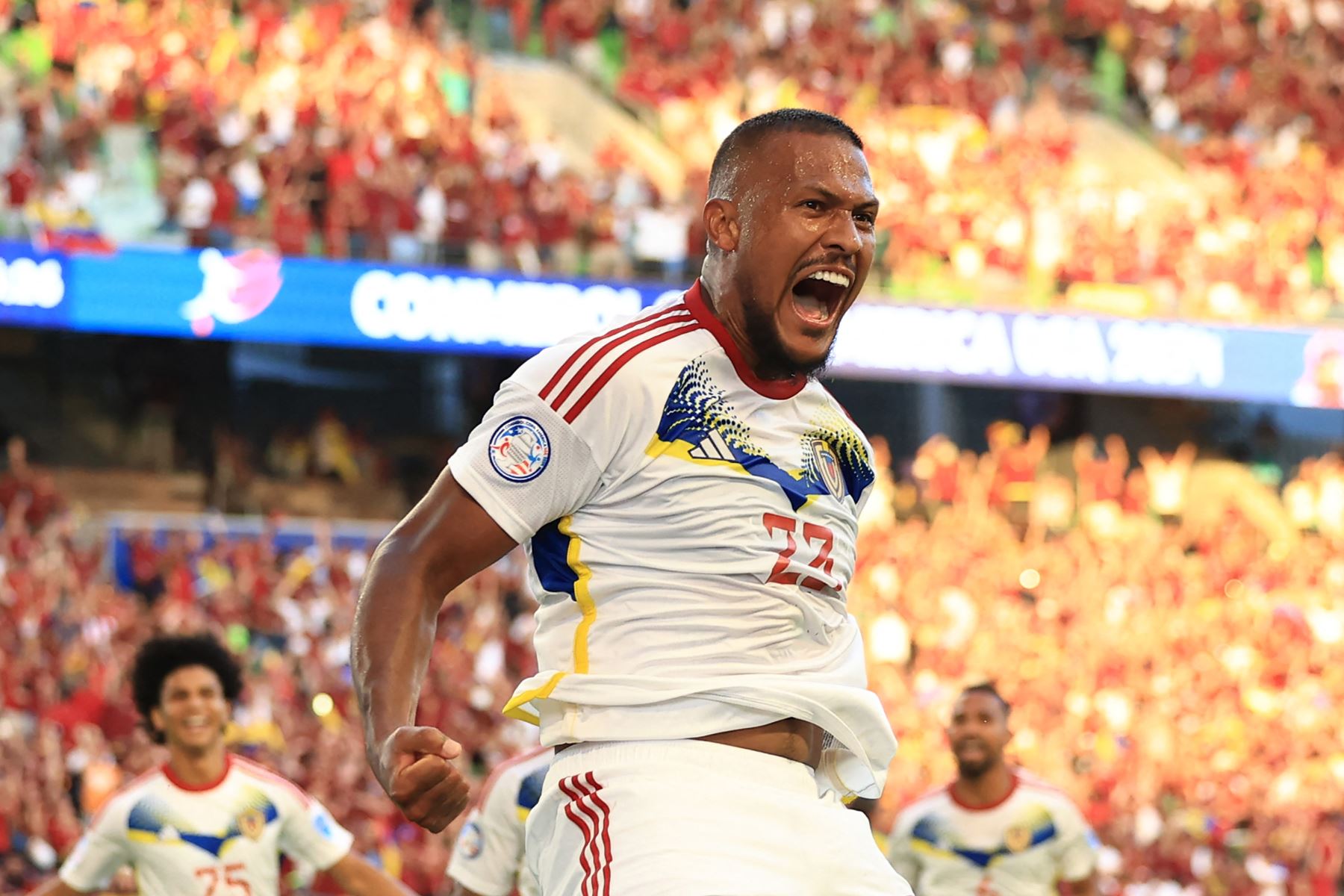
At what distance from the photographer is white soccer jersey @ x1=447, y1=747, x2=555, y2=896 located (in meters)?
6.58

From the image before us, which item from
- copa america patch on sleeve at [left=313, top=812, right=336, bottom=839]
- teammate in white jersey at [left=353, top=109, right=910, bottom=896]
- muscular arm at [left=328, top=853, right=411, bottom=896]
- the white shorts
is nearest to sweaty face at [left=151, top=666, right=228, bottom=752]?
copa america patch on sleeve at [left=313, top=812, right=336, bottom=839]

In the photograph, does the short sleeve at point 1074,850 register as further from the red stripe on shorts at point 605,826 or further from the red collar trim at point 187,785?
the red stripe on shorts at point 605,826

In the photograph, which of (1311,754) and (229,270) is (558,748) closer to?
(229,270)

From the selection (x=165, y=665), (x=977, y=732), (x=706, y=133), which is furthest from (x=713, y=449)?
(x=706, y=133)

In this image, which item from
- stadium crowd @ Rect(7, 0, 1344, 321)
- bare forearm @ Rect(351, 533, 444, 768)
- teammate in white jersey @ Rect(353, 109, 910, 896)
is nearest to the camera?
bare forearm @ Rect(351, 533, 444, 768)

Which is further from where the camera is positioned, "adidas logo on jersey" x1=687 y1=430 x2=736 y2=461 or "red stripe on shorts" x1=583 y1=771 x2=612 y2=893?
"adidas logo on jersey" x1=687 y1=430 x2=736 y2=461

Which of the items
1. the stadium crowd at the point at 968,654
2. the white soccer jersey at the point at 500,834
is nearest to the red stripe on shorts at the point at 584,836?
the white soccer jersey at the point at 500,834

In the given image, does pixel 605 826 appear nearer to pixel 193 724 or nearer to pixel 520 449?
pixel 520 449

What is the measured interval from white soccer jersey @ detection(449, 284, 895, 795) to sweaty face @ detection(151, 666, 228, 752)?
11.8ft

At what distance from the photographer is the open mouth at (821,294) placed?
3189 mm

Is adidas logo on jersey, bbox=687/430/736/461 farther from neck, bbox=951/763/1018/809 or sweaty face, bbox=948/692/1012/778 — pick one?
neck, bbox=951/763/1018/809

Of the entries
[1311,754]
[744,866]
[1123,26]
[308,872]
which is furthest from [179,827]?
A: [1123,26]

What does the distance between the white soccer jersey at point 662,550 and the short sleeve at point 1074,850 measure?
4.37 m

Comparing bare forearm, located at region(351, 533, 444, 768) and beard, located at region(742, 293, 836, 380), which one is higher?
beard, located at region(742, 293, 836, 380)
